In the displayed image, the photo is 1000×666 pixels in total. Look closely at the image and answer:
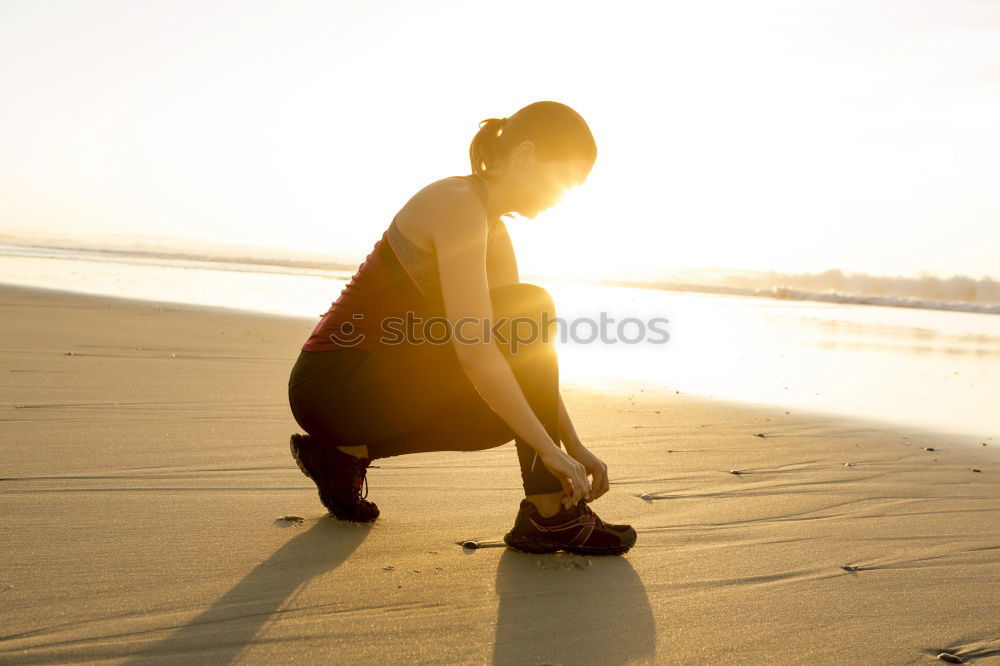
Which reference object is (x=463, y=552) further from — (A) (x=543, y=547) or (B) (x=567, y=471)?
(B) (x=567, y=471)

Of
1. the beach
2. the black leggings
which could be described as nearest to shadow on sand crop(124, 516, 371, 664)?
the beach

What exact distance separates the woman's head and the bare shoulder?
128 mm

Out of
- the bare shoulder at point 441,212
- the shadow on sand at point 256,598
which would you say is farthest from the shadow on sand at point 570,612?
the bare shoulder at point 441,212

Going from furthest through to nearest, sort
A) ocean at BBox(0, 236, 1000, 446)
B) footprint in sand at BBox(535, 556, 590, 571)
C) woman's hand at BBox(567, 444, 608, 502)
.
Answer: ocean at BBox(0, 236, 1000, 446)
woman's hand at BBox(567, 444, 608, 502)
footprint in sand at BBox(535, 556, 590, 571)

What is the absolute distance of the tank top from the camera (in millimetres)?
2439

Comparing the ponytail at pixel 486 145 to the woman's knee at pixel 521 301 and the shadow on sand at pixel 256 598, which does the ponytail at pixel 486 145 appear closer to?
the woman's knee at pixel 521 301

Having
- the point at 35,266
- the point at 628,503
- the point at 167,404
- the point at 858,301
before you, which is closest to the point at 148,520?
the point at 628,503

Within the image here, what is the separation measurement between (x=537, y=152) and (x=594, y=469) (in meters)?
0.95

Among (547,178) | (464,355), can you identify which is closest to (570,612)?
(464,355)

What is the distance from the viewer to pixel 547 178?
2.36 m

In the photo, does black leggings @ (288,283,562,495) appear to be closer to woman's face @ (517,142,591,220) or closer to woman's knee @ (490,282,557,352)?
woman's knee @ (490,282,557,352)

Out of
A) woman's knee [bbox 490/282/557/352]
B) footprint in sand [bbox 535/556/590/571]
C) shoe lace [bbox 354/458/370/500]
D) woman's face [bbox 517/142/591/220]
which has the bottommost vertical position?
footprint in sand [bbox 535/556/590/571]

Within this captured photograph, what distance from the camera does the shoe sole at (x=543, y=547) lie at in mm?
2443

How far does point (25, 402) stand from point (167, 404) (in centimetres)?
63
